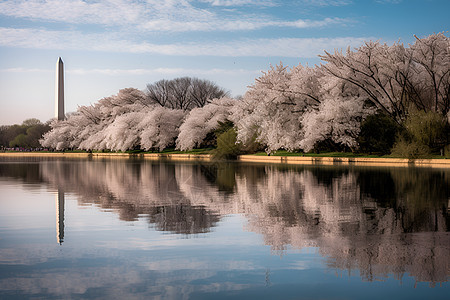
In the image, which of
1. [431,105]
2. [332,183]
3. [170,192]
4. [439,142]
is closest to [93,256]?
[170,192]

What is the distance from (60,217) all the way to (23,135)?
132 m

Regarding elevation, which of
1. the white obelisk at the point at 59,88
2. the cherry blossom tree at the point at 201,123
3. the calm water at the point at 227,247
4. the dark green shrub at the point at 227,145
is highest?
the white obelisk at the point at 59,88

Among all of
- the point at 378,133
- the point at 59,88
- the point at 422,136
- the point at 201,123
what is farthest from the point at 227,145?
the point at 59,88

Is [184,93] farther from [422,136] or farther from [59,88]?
[422,136]

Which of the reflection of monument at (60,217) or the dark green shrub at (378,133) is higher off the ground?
the dark green shrub at (378,133)

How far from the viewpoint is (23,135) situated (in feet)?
445

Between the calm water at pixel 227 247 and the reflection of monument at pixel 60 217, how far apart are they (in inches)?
2.1

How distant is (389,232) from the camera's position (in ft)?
33.4

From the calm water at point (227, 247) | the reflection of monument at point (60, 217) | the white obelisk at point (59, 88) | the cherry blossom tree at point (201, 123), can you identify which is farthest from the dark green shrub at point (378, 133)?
the white obelisk at point (59, 88)

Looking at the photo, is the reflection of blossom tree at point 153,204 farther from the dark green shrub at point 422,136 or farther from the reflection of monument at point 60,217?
the dark green shrub at point 422,136

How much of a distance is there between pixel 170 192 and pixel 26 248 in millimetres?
10026

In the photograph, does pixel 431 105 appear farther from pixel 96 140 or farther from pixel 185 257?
pixel 96 140

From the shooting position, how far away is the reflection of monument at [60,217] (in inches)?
391

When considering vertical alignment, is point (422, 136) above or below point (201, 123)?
below
